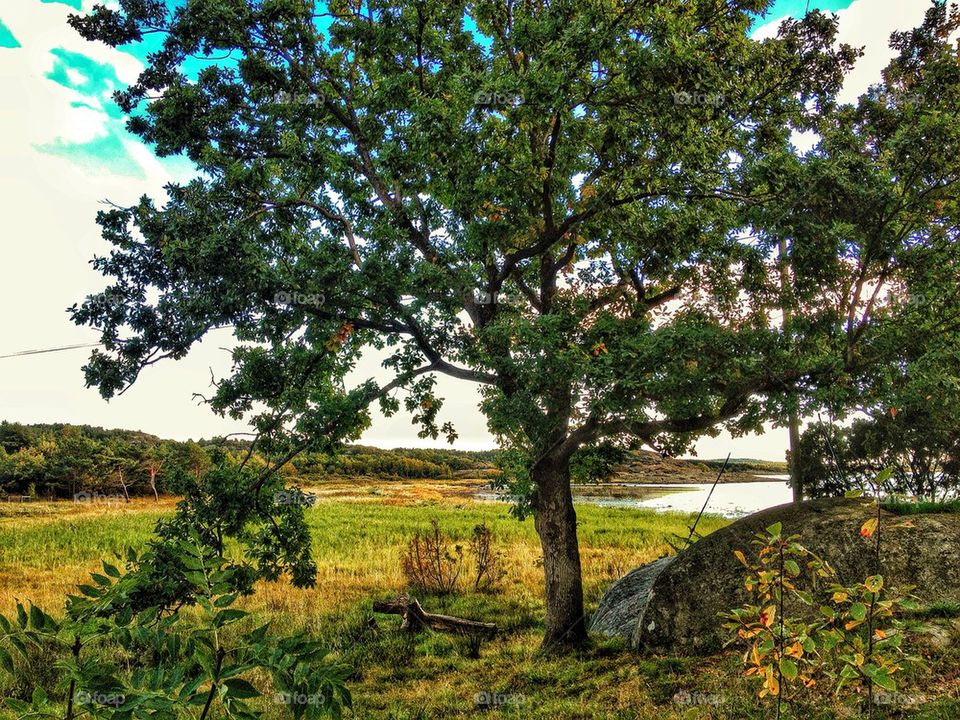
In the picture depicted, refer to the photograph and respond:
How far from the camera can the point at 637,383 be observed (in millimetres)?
8031

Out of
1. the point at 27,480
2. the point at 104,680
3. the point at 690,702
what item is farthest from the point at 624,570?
the point at 27,480

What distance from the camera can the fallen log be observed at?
12461 mm

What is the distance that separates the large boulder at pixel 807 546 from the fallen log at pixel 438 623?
10.8ft

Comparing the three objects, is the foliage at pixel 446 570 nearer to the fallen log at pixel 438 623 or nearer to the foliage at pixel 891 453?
the fallen log at pixel 438 623

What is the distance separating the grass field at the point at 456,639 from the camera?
24.1 feet

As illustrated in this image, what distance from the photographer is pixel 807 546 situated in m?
8.78

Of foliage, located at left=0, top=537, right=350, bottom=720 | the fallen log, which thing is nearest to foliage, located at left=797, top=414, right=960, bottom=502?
the fallen log

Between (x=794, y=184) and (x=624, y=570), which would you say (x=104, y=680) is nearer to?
(x=794, y=184)

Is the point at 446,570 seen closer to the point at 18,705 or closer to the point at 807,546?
the point at 807,546

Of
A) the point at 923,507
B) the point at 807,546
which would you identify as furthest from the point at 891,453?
the point at 807,546

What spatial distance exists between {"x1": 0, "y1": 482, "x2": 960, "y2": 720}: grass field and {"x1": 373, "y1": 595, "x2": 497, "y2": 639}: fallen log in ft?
1.13

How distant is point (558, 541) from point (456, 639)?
9.29ft

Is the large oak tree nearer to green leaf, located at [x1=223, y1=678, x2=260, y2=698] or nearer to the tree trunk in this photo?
the tree trunk

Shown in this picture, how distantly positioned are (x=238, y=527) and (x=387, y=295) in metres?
4.32
